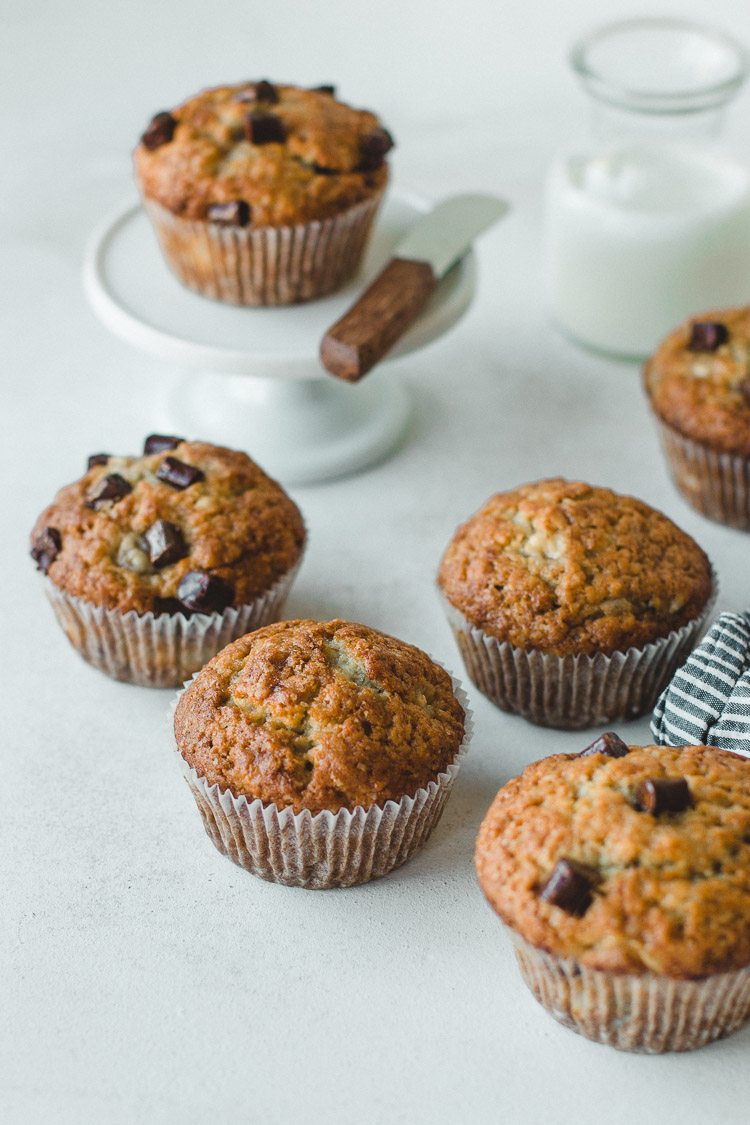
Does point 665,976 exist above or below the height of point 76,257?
above

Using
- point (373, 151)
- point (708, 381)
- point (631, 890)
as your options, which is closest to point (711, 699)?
point (631, 890)

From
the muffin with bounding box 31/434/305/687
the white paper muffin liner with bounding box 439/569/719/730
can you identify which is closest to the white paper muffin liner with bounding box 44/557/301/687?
the muffin with bounding box 31/434/305/687

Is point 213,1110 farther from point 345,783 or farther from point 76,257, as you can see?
point 76,257

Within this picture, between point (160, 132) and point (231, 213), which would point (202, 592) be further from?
point (160, 132)

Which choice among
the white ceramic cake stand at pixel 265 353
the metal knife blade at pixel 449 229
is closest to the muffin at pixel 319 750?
the white ceramic cake stand at pixel 265 353

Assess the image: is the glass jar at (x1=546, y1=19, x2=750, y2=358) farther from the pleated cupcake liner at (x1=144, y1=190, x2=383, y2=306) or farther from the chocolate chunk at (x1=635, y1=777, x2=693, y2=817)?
the chocolate chunk at (x1=635, y1=777, x2=693, y2=817)

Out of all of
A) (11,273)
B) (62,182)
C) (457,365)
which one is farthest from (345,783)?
(62,182)
